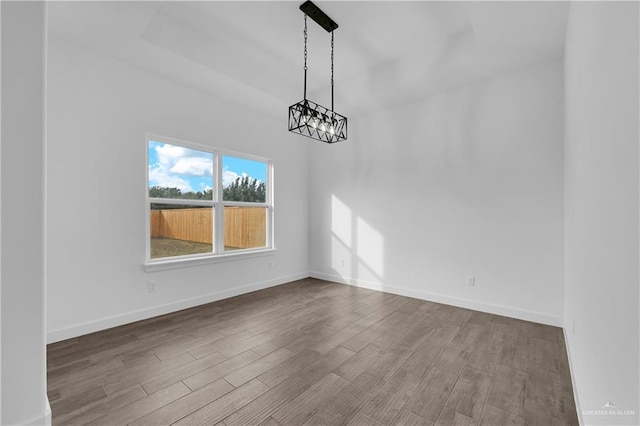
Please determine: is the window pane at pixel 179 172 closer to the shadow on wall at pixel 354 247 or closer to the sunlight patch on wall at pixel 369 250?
the shadow on wall at pixel 354 247

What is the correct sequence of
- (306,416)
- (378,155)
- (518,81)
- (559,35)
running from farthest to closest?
(378,155)
(518,81)
(559,35)
(306,416)

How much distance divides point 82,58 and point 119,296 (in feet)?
8.04

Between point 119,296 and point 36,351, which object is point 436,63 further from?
point 119,296

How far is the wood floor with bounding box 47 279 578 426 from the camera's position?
1.74 metres

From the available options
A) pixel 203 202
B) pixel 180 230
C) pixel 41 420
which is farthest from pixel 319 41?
pixel 41 420

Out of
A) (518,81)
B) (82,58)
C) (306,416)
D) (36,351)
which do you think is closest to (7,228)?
(36,351)

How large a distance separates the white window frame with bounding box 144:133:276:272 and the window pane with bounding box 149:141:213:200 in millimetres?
62

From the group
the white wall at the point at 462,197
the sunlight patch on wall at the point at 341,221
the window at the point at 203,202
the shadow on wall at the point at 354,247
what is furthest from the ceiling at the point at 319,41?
the shadow on wall at the point at 354,247

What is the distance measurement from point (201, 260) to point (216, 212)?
690 mm

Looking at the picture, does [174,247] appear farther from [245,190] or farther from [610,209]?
[610,209]

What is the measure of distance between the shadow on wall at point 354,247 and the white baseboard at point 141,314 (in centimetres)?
127

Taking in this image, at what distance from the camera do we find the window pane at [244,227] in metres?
4.21

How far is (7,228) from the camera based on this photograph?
1.29 meters

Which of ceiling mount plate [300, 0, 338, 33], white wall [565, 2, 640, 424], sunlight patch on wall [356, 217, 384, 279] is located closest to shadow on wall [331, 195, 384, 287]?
sunlight patch on wall [356, 217, 384, 279]
